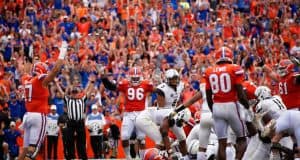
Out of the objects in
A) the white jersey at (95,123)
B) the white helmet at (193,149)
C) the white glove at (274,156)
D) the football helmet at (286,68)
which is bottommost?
the white jersey at (95,123)

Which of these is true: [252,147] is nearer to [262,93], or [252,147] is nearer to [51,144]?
[262,93]

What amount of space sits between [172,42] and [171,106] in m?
9.35

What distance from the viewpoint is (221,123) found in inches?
512

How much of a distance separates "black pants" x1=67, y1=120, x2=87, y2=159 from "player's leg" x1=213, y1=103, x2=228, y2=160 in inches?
266

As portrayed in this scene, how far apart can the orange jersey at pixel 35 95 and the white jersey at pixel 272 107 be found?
3619mm

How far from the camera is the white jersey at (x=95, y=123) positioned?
20.6 meters

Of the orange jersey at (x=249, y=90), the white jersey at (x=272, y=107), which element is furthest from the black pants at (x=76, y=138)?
the white jersey at (x=272, y=107)

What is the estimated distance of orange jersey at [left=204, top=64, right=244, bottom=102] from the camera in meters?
12.8

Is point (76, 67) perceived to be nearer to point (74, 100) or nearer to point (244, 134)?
point (74, 100)

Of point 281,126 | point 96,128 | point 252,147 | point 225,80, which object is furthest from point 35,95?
point 96,128

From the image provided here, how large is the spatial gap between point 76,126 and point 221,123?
7000 mm

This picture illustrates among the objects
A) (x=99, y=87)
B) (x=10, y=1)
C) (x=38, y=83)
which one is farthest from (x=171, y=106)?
(x=10, y=1)

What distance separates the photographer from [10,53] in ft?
77.3

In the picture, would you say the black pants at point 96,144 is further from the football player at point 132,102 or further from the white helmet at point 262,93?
the white helmet at point 262,93
